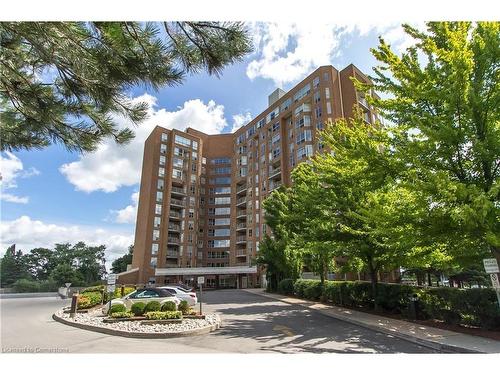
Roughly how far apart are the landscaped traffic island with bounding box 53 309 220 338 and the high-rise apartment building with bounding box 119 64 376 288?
39.9 m

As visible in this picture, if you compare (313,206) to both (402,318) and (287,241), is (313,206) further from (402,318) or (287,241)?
(287,241)

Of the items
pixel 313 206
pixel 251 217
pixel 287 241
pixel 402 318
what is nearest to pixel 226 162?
pixel 251 217

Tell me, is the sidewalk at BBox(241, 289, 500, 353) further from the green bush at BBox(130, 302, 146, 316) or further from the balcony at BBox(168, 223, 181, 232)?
the balcony at BBox(168, 223, 181, 232)

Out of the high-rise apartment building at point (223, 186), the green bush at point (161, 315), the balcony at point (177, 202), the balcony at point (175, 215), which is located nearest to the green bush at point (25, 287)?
the high-rise apartment building at point (223, 186)

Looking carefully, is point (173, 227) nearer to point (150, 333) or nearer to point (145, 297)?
point (145, 297)

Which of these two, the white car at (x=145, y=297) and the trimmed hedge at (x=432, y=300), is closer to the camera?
the trimmed hedge at (x=432, y=300)

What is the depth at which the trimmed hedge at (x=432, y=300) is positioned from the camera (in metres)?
10.7

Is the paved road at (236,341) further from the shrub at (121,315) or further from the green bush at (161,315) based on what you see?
the green bush at (161,315)

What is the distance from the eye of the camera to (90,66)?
373 centimetres

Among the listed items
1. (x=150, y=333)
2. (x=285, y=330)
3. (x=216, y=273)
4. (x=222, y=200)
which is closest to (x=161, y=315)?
(x=150, y=333)

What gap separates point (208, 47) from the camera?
4297 millimetres

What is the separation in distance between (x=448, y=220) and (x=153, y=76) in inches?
357

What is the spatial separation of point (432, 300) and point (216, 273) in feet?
149

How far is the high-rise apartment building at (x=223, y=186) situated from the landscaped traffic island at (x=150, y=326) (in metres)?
39.9
